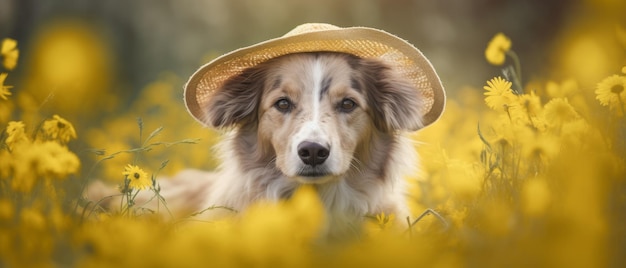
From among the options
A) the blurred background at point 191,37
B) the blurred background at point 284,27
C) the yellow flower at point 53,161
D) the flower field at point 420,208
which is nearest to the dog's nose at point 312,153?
the flower field at point 420,208

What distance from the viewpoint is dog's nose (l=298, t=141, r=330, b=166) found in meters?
2.91

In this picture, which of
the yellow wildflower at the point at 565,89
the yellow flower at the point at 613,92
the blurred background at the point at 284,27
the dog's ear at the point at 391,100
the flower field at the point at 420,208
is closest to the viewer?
the flower field at the point at 420,208

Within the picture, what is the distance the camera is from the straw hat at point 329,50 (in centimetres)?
317

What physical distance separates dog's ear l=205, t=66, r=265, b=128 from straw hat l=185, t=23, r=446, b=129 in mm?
Result: 36

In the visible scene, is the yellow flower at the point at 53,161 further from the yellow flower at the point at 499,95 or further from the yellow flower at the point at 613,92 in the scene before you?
the yellow flower at the point at 613,92

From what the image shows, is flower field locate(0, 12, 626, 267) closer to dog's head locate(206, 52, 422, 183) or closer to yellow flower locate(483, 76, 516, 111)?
yellow flower locate(483, 76, 516, 111)

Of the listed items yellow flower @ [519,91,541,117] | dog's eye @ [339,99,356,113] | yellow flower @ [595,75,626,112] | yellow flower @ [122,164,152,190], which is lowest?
yellow flower @ [122,164,152,190]

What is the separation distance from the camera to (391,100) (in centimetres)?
350

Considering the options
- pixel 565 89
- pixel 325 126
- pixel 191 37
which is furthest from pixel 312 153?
pixel 191 37

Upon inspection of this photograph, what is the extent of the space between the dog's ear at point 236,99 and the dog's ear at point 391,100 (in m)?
0.54

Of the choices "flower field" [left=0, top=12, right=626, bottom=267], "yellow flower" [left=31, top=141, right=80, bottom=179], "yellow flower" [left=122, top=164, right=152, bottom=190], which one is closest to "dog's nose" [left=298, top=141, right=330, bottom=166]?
"flower field" [left=0, top=12, right=626, bottom=267]

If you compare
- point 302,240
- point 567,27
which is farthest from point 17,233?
point 567,27

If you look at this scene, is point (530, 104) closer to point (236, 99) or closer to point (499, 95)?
point (499, 95)

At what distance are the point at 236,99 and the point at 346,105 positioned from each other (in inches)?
23.2
